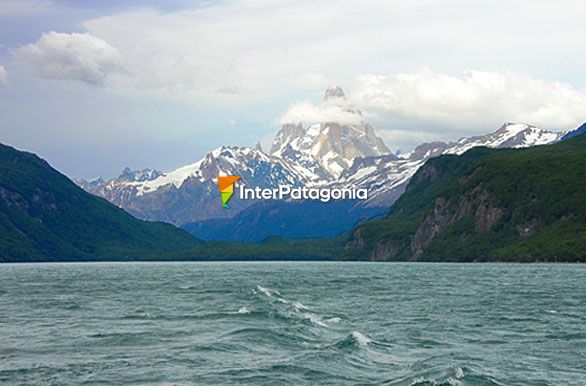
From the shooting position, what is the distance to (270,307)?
108062 millimetres

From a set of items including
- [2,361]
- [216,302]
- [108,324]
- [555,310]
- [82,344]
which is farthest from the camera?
[216,302]

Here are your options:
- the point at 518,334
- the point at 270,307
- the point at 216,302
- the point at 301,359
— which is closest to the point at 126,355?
the point at 301,359

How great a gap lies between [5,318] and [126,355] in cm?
3581

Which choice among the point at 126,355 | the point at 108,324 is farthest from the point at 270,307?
the point at 126,355

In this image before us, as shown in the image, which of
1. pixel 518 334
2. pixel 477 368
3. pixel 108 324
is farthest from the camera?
pixel 108 324

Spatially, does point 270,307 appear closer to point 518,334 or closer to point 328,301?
point 328,301

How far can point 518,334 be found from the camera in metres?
80.8

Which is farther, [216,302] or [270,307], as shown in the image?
[216,302]

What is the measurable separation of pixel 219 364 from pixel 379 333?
22.0 m

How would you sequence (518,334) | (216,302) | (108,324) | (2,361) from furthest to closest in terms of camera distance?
(216,302)
(108,324)
(518,334)
(2,361)

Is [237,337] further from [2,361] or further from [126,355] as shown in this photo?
[2,361]

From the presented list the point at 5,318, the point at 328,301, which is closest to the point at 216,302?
the point at 328,301

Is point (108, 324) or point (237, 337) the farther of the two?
point (108, 324)

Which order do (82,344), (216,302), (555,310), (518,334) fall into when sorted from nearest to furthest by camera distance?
(82,344)
(518,334)
(555,310)
(216,302)
